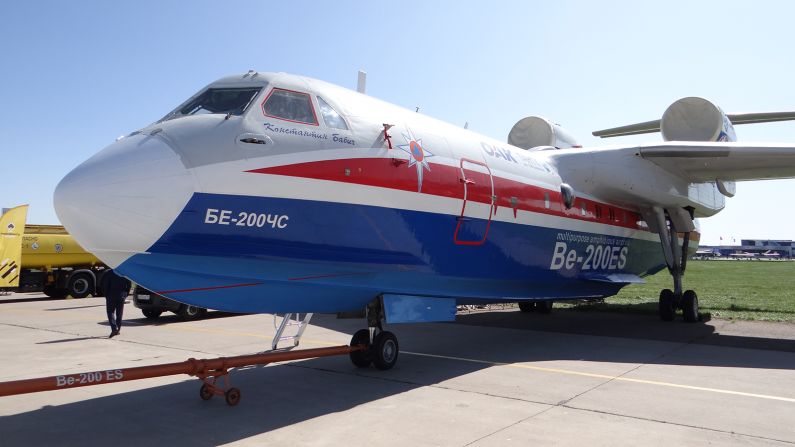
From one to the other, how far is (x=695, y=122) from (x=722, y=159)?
5.91ft

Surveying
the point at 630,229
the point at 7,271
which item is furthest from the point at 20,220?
the point at 630,229

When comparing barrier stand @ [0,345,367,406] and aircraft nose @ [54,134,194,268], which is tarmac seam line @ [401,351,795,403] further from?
aircraft nose @ [54,134,194,268]

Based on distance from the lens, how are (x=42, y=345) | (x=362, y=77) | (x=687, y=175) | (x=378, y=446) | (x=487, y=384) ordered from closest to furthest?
1. (x=378, y=446)
2. (x=487, y=384)
3. (x=362, y=77)
4. (x=42, y=345)
5. (x=687, y=175)

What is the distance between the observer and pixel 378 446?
4.77 metres

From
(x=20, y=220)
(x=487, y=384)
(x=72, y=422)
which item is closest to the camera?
(x=72, y=422)

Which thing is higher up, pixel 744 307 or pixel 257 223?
pixel 257 223

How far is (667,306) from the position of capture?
14117 mm

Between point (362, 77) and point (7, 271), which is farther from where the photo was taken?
point (7, 271)

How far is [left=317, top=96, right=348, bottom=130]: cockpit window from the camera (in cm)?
665

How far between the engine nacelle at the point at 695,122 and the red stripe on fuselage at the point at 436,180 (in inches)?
140

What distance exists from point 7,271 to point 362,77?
16.8 metres

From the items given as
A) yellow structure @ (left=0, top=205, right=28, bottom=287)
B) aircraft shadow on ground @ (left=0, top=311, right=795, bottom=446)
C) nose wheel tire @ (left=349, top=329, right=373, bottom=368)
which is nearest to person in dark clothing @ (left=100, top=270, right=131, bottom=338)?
aircraft shadow on ground @ (left=0, top=311, right=795, bottom=446)

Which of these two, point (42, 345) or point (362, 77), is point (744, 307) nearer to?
point (362, 77)

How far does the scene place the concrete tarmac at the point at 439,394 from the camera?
16.7 feet
